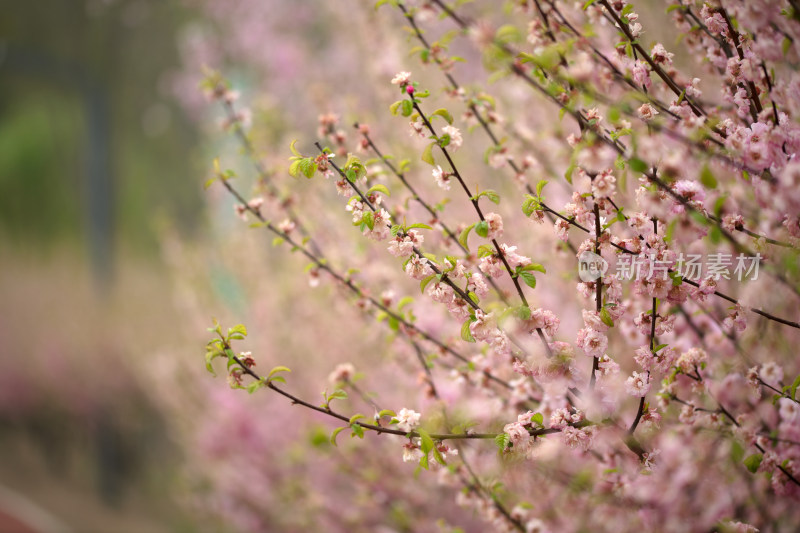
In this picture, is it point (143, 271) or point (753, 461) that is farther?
point (143, 271)

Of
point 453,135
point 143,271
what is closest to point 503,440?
point 453,135

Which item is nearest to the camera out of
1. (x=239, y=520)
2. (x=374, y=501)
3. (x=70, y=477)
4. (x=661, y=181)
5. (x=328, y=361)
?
(x=661, y=181)

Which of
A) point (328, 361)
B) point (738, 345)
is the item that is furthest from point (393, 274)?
point (738, 345)

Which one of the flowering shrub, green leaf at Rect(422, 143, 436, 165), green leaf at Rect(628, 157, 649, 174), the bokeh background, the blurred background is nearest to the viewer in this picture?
green leaf at Rect(628, 157, 649, 174)

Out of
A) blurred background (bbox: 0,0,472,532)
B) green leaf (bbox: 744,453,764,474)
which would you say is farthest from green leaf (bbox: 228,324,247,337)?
blurred background (bbox: 0,0,472,532)

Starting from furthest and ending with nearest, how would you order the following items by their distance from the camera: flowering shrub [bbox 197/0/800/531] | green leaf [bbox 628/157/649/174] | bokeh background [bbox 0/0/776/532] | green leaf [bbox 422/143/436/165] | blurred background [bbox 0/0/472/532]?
1. blurred background [bbox 0/0/472/532]
2. bokeh background [bbox 0/0/776/532]
3. green leaf [bbox 422/143/436/165]
4. flowering shrub [bbox 197/0/800/531]
5. green leaf [bbox 628/157/649/174]

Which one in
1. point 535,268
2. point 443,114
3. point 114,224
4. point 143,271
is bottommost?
point 535,268

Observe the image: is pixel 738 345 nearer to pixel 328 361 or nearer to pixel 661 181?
pixel 661 181

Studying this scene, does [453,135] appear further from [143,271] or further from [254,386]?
[143,271]

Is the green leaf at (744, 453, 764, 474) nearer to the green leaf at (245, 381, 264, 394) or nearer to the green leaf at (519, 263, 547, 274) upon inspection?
the green leaf at (519, 263, 547, 274)

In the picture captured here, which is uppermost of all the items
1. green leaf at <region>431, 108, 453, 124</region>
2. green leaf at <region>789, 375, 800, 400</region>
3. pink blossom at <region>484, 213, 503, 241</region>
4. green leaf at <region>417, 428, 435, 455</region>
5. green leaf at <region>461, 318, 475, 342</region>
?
green leaf at <region>431, 108, 453, 124</region>

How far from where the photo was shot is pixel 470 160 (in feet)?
7.42

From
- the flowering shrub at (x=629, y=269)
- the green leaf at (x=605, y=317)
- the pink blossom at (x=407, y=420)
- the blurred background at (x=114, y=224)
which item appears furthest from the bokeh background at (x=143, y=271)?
the green leaf at (x=605, y=317)

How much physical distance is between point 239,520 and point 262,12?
363cm
